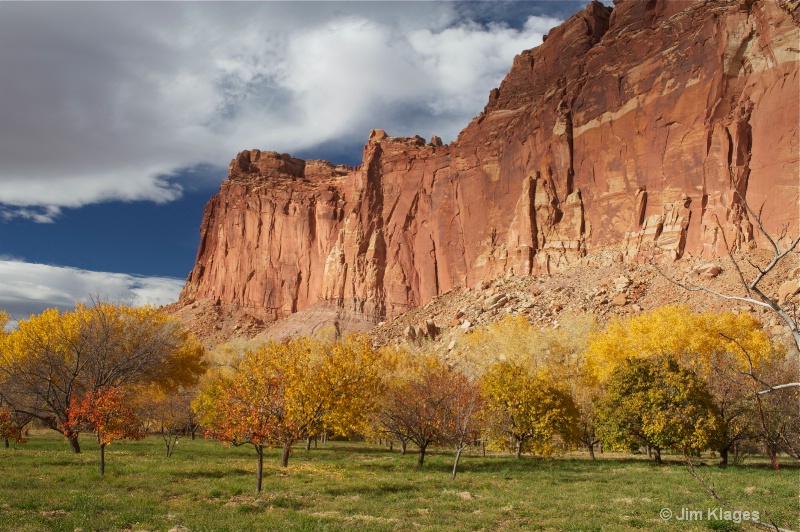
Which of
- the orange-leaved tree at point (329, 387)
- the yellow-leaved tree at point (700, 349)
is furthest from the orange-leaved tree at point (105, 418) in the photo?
the yellow-leaved tree at point (700, 349)

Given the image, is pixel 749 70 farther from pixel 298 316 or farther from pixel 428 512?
pixel 298 316

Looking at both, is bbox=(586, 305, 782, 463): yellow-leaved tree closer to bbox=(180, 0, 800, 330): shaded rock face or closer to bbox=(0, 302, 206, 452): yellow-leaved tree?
bbox=(180, 0, 800, 330): shaded rock face

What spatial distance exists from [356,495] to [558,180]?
81.2 m

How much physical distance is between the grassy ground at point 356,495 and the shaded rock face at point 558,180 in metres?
43.5

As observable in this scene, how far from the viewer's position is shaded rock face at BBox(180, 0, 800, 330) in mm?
67250

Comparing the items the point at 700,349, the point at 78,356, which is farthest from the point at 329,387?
the point at 700,349

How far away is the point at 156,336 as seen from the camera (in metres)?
38.7

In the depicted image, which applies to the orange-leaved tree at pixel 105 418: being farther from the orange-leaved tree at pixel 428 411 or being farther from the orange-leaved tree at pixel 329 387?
the orange-leaved tree at pixel 428 411

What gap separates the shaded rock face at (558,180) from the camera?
6725cm

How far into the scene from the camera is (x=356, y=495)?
1894cm

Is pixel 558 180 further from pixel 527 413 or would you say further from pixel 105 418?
pixel 105 418

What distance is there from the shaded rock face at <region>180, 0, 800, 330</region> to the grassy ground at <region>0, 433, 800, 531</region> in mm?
43480

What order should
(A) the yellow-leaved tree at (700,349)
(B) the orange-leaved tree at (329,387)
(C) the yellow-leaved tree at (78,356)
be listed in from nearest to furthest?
(B) the orange-leaved tree at (329,387) < (C) the yellow-leaved tree at (78,356) < (A) the yellow-leaved tree at (700,349)

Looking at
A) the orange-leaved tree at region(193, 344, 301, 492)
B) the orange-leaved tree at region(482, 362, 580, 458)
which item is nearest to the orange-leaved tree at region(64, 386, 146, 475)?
the orange-leaved tree at region(193, 344, 301, 492)
